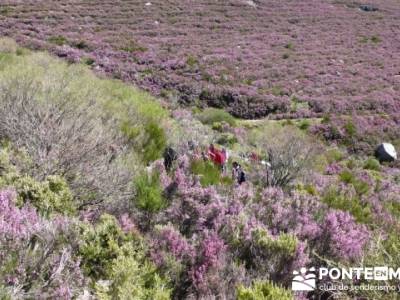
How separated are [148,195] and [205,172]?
2207mm

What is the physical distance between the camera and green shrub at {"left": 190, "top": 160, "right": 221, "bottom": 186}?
25.7ft

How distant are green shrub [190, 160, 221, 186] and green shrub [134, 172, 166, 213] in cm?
136

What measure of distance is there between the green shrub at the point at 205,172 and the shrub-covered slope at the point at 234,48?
1832 cm

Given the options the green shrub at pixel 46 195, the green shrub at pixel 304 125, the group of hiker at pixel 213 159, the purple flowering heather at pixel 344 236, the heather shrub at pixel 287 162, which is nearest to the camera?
the green shrub at pixel 46 195

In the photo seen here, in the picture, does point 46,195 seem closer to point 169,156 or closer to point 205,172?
point 205,172

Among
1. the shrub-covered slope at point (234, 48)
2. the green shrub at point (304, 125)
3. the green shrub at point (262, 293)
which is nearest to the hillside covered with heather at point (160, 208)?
the green shrub at point (262, 293)

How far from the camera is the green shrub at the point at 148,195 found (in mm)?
6137

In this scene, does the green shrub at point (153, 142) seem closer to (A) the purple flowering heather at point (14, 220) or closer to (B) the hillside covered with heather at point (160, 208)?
(B) the hillside covered with heather at point (160, 208)

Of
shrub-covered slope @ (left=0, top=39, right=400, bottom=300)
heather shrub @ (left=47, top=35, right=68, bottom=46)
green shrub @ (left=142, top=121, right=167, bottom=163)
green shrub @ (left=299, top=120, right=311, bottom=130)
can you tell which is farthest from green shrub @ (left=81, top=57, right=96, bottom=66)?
green shrub @ (left=142, top=121, right=167, bottom=163)

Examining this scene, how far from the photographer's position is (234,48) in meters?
35.4

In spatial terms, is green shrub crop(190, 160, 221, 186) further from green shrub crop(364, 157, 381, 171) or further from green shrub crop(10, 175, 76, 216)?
green shrub crop(364, 157, 381, 171)

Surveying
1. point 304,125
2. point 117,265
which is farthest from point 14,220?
point 304,125

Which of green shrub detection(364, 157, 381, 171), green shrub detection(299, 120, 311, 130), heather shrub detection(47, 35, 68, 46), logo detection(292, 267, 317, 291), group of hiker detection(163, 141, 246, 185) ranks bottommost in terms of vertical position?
green shrub detection(364, 157, 381, 171)

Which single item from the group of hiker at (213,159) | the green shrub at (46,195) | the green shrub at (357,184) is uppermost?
the green shrub at (46,195)
